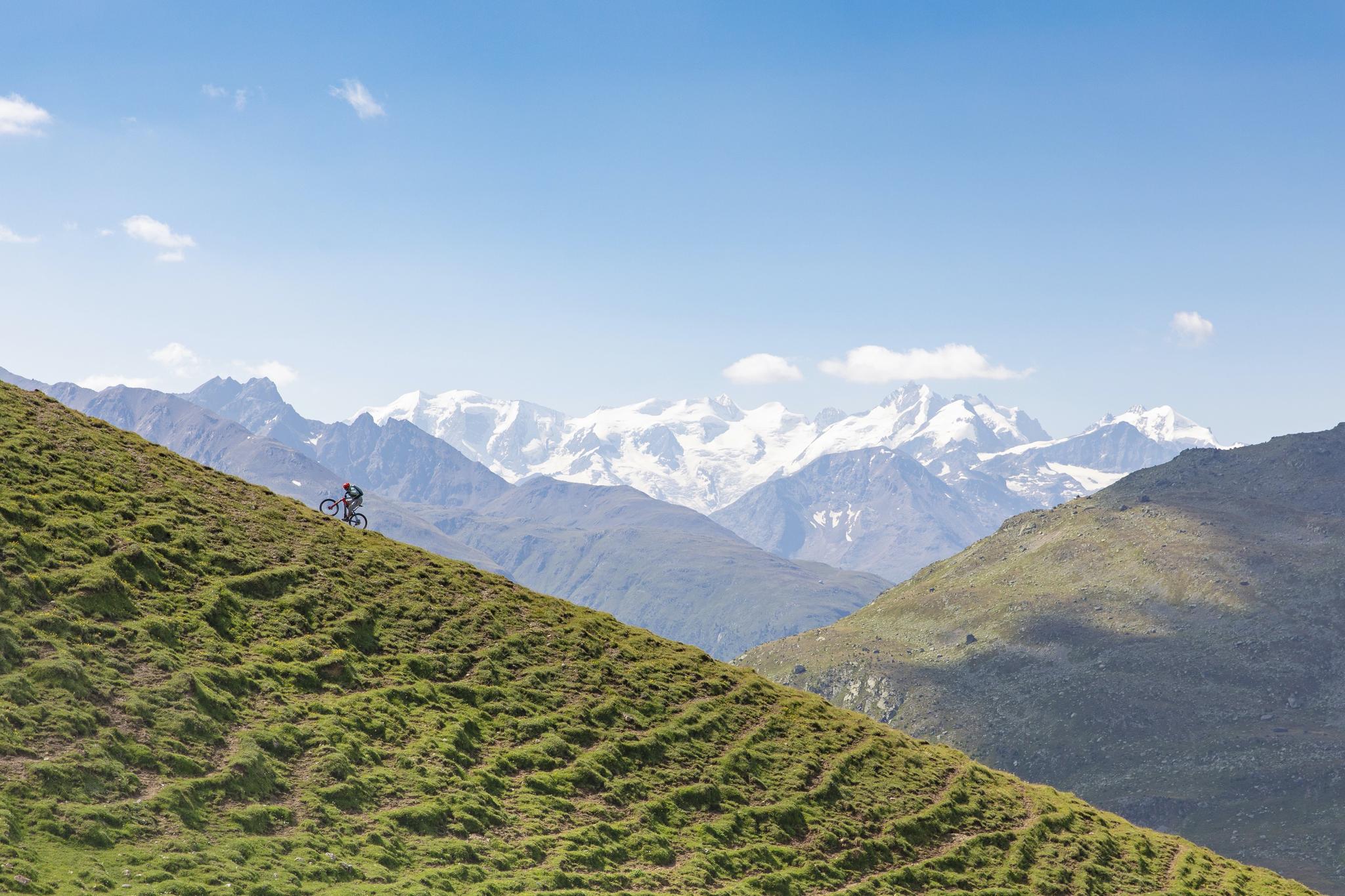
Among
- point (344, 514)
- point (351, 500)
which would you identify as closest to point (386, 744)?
point (351, 500)

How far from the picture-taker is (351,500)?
262 feet

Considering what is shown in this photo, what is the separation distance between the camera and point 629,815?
2050 inches

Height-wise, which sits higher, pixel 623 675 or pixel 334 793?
pixel 623 675

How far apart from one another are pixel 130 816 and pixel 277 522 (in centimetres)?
3523

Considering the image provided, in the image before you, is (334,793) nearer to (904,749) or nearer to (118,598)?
(118,598)

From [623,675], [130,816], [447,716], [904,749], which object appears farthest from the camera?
[904,749]

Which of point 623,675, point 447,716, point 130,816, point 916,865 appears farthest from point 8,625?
point 916,865

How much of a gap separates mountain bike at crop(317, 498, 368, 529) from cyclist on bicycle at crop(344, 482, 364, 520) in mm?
227

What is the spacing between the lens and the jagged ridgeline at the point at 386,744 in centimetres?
3853

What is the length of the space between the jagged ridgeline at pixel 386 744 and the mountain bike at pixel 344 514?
5196mm

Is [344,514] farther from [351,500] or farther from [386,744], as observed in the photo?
[386,744]

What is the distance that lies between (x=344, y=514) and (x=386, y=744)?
120ft

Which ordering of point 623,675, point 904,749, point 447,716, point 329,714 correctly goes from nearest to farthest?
point 329,714, point 447,716, point 623,675, point 904,749

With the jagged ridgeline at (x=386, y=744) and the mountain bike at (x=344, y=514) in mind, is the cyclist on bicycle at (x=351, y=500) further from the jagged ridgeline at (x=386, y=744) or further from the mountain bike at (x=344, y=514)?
the jagged ridgeline at (x=386, y=744)
